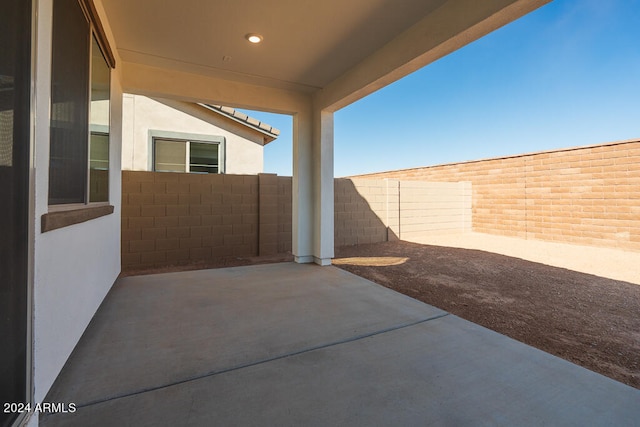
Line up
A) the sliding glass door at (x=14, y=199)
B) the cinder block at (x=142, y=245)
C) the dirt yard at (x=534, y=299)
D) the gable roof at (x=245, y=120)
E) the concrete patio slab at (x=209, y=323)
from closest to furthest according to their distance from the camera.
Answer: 1. the sliding glass door at (x=14, y=199)
2. the concrete patio slab at (x=209, y=323)
3. the dirt yard at (x=534, y=299)
4. the cinder block at (x=142, y=245)
5. the gable roof at (x=245, y=120)

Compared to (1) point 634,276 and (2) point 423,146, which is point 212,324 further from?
(2) point 423,146

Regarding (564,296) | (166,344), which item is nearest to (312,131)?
(166,344)

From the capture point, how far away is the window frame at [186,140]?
7.08 metres

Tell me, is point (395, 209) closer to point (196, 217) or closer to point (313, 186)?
point (313, 186)

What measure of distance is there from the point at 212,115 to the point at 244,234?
3.93 metres

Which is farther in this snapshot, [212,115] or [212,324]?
[212,115]

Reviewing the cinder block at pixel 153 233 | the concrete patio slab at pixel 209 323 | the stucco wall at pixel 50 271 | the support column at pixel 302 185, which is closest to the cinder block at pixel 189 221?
the cinder block at pixel 153 233

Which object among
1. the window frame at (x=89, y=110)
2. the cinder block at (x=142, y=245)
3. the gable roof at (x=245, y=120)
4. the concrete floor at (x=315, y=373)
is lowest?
the concrete floor at (x=315, y=373)

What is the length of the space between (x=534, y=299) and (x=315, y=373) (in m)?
2.97

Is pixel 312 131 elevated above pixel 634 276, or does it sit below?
above

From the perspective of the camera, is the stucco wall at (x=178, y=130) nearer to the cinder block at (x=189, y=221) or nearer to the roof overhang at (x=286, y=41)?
the cinder block at (x=189, y=221)

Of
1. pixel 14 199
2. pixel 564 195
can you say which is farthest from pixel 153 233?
pixel 564 195

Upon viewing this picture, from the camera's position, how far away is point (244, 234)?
574 centimetres

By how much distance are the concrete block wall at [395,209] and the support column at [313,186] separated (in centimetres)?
210
